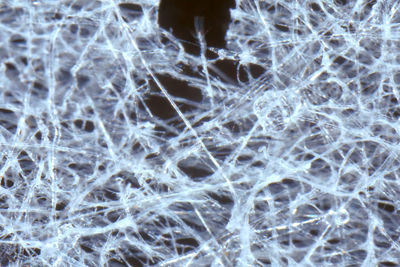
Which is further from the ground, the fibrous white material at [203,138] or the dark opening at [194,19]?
the dark opening at [194,19]

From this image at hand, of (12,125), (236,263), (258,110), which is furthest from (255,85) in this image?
(12,125)

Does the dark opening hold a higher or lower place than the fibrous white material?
higher

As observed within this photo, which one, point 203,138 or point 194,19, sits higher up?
point 194,19

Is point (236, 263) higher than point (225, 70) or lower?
lower

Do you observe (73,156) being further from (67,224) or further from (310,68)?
(310,68)
